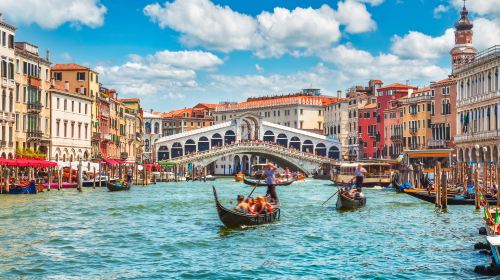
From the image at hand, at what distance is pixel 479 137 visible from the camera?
36781mm

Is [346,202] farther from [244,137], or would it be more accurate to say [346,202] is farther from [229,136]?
[244,137]

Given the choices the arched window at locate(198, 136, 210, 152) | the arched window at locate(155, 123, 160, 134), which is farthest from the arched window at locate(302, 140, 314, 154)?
the arched window at locate(155, 123, 160, 134)

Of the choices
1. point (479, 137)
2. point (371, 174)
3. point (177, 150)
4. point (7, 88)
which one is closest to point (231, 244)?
point (7, 88)

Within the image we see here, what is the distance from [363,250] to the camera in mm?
14359

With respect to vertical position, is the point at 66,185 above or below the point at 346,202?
above

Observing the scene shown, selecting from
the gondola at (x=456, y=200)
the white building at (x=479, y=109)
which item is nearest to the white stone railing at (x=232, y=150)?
the white building at (x=479, y=109)

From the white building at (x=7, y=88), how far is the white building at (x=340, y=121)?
3656cm

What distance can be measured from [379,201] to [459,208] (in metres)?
5.18

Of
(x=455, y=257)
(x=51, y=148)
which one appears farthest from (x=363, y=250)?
(x=51, y=148)

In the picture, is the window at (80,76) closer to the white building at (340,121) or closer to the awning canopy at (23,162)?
the awning canopy at (23,162)

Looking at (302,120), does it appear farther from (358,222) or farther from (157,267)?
(157,267)

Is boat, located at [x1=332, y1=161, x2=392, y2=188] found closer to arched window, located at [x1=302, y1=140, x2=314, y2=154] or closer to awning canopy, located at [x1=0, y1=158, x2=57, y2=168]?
awning canopy, located at [x1=0, y1=158, x2=57, y2=168]

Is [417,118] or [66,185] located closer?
[66,185]

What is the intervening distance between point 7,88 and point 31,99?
10.4 ft
